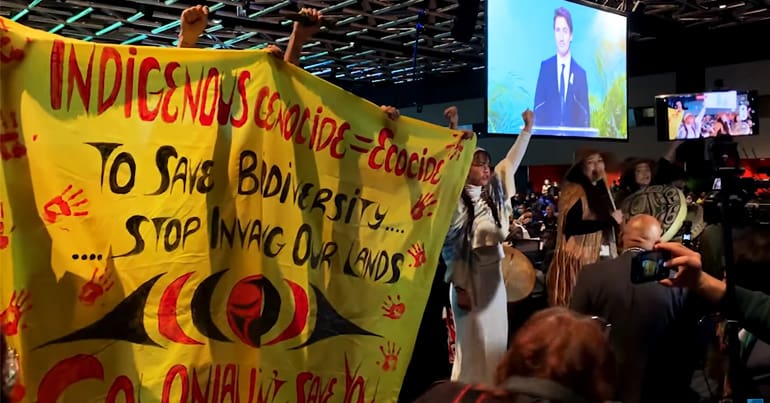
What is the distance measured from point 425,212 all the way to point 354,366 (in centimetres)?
73

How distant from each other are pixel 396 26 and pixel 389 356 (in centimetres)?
1010

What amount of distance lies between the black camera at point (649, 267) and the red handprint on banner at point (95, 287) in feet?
4.97

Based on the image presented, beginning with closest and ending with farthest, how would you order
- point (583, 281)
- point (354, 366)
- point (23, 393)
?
point (23, 393)
point (354, 366)
point (583, 281)

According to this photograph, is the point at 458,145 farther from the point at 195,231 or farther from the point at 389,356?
the point at 195,231

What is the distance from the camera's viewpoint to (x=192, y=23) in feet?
8.31

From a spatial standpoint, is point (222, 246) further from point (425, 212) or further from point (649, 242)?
point (649, 242)

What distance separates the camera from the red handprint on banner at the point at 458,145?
3242 millimetres

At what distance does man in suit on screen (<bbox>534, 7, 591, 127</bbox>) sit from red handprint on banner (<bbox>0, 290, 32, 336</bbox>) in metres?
3.47

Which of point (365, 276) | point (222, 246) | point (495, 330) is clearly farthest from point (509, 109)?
point (222, 246)

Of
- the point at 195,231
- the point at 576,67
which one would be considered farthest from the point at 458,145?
the point at 576,67

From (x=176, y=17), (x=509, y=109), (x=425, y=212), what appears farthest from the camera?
(x=176, y=17)

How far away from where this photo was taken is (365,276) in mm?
2824

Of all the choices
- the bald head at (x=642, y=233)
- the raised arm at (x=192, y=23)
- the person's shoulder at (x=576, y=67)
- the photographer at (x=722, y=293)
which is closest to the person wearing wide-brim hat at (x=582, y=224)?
the person's shoulder at (x=576, y=67)

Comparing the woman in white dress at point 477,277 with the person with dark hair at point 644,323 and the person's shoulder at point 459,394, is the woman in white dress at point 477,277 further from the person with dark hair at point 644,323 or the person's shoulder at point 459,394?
the person's shoulder at point 459,394
